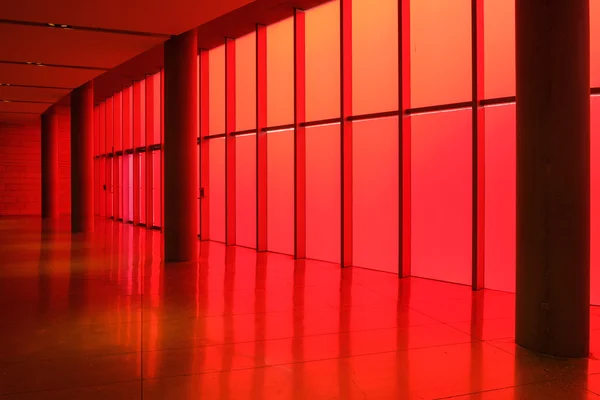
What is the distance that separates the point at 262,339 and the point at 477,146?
5.35 metres

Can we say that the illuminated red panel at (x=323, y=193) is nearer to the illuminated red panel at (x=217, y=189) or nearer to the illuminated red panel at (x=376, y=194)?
the illuminated red panel at (x=376, y=194)

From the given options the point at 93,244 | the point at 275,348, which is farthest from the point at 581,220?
the point at 93,244

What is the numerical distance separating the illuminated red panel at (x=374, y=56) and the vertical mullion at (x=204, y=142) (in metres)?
7.55

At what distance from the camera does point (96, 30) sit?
42.1 ft

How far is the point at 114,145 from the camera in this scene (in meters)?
31.7

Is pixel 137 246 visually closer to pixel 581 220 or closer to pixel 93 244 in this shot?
pixel 93 244

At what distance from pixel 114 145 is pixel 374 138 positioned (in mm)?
21416

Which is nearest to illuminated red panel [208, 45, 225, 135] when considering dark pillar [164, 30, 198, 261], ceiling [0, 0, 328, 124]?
ceiling [0, 0, 328, 124]

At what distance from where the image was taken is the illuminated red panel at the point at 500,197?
10.5 metres

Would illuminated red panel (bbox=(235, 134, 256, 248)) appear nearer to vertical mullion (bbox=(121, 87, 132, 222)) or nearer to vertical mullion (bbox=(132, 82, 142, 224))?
vertical mullion (bbox=(132, 82, 142, 224))

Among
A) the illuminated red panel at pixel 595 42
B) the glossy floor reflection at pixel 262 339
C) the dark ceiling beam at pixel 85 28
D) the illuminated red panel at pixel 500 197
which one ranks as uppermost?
the dark ceiling beam at pixel 85 28

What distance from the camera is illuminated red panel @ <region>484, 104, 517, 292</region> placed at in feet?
34.6

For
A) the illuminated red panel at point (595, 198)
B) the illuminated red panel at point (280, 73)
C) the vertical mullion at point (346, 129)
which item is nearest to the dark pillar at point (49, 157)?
the illuminated red panel at point (280, 73)

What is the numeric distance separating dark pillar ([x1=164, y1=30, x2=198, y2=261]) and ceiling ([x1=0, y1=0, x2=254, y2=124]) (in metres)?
0.67
